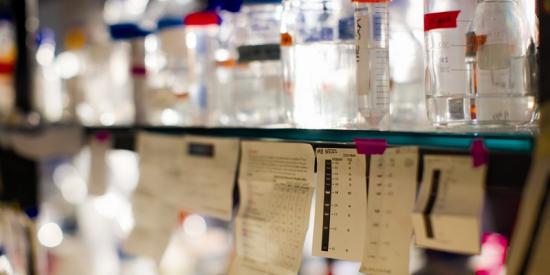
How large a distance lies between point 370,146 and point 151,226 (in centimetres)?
71

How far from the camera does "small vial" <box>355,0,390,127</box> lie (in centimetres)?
93

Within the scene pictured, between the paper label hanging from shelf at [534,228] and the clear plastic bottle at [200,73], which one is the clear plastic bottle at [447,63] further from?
the clear plastic bottle at [200,73]

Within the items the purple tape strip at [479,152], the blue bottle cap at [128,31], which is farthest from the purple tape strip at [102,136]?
the purple tape strip at [479,152]

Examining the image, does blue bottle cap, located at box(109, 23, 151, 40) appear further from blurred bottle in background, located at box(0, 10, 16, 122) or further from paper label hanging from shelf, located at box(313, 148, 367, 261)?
blurred bottle in background, located at box(0, 10, 16, 122)

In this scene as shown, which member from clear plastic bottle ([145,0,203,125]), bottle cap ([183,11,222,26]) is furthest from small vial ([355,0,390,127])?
clear plastic bottle ([145,0,203,125])

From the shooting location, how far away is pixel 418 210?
0.81 m

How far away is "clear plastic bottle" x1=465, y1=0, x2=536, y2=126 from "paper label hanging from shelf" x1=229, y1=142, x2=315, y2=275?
0.27 m

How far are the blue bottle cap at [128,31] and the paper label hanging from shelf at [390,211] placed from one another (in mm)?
810

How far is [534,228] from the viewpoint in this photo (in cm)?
67

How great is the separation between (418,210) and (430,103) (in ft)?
0.67

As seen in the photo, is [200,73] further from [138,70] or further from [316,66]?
[316,66]

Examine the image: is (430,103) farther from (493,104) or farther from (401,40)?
(401,40)

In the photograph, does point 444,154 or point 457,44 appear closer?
point 444,154

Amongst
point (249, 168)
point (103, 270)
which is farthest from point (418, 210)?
point (103, 270)
